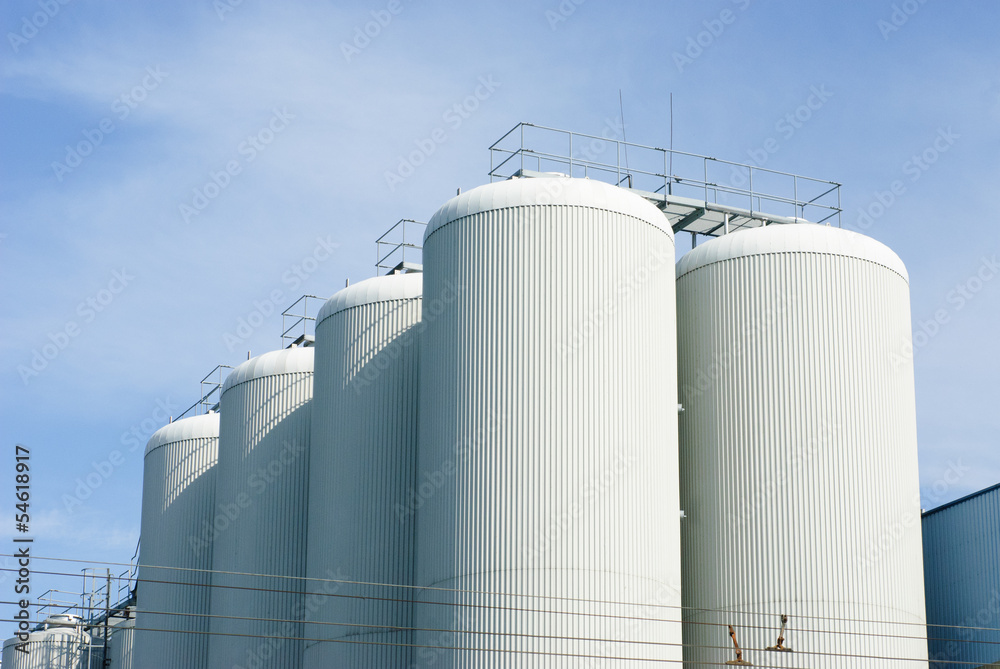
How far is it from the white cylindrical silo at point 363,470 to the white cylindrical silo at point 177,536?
978 cm

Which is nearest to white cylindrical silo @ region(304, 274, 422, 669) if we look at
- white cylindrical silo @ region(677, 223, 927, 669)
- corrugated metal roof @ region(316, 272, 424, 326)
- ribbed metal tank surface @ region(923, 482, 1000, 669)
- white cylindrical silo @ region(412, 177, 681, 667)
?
corrugated metal roof @ region(316, 272, 424, 326)

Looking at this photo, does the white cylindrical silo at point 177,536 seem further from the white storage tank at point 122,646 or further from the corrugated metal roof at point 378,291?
the corrugated metal roof at point 378,291

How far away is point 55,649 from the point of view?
61.6 m

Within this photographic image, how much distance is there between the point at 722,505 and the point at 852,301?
258 inches

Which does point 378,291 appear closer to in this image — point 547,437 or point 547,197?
point 547,197

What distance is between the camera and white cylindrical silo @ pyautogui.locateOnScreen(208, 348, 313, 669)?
A: 143ft

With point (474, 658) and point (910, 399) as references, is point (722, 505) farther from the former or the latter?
point (474, 658)

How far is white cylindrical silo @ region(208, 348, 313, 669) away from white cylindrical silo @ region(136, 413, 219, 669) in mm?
3045

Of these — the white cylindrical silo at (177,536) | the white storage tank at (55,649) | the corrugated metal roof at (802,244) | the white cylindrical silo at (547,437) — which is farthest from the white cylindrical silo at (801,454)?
the white storage tank at (55,649)

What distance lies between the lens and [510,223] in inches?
1382

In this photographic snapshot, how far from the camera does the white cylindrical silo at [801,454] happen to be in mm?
35750

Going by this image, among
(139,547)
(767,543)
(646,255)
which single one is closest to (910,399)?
(767,543)

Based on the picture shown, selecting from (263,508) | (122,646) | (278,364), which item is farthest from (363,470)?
(122,646)

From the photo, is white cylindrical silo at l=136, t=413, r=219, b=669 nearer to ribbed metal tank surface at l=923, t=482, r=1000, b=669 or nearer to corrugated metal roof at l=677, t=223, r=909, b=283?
corrugated metal roof at l=677, t=223, r=909, b=283
